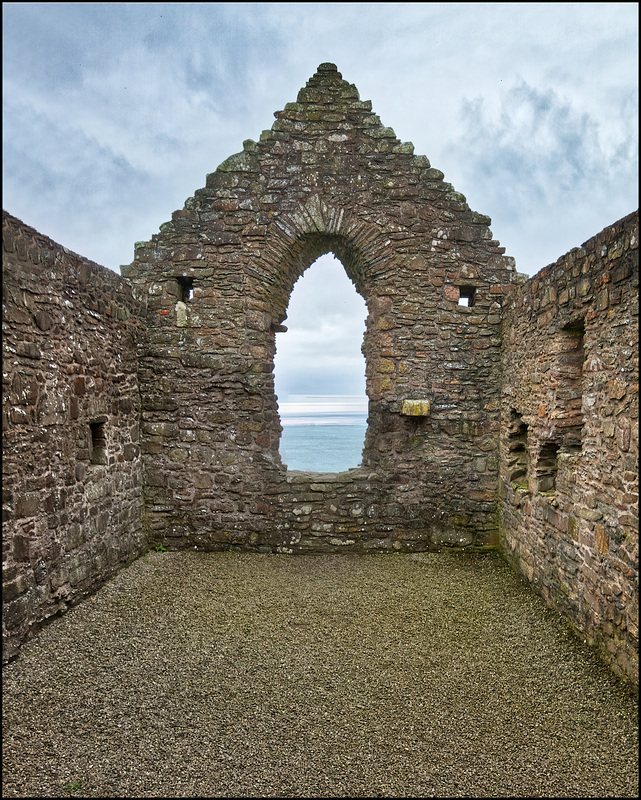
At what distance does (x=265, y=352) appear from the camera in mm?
6695

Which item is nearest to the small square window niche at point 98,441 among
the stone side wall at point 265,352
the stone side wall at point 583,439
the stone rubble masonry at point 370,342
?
the stone rubble masonry at point 370,342

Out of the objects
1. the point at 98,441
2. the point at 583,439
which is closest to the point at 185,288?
the point at 98,441

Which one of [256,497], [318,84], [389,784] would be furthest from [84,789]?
[318,84]

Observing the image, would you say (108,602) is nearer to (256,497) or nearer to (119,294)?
(256,497)

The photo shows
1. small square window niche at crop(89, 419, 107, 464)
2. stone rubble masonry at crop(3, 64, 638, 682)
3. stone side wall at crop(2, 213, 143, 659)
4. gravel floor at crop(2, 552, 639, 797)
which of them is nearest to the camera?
gravel floor at crop(2, 552, 639, 797)

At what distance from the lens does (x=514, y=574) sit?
229 inches

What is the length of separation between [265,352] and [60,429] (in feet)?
9.64

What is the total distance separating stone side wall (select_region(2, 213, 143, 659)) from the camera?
398 centimetres

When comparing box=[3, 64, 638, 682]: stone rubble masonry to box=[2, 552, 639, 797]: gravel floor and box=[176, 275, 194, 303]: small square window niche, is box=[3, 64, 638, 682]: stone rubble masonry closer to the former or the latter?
box=[176, 275, 194, 303]: small square window niche

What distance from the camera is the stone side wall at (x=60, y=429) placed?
3982 millimetres

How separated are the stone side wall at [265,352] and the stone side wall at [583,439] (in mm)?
798

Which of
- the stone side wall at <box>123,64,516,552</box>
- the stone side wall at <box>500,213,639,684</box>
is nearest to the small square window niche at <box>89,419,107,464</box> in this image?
the stone side wall at <box>123,64,516,552</box>

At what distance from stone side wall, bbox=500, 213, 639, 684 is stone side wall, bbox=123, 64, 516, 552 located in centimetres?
80

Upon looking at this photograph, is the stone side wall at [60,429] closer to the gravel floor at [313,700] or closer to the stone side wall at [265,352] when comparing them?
the gravel floor at [313,700]
